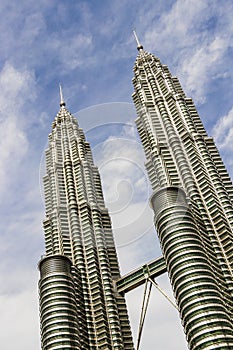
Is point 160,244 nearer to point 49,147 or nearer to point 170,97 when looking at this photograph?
point 170,97

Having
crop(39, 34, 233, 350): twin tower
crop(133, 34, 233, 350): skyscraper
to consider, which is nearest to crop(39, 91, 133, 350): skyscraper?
crop(39, 34, 233, 350): twin tower

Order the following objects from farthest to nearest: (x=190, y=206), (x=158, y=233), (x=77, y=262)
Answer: (x=77, y=262) < (x=190, y=206) < (x=158, y=233)

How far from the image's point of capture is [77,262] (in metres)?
146

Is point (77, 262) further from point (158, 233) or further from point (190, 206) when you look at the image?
point (190, 206)

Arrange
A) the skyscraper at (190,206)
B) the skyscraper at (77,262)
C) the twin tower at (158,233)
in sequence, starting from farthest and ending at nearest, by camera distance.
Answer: the skyscraper at (77,262) → the twin tower at (158,233) → the skyscraper at (190,206)

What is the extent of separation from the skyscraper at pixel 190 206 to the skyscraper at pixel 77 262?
2493cm

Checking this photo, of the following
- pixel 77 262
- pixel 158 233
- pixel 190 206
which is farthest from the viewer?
pixel 77 262

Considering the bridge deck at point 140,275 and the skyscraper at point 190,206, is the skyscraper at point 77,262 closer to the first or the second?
the bridge deck at point 140,275

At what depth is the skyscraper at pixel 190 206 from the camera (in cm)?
10500

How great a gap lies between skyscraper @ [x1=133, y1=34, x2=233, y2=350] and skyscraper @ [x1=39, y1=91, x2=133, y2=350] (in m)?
24.9

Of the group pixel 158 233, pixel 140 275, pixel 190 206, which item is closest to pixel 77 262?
pixel 140 275

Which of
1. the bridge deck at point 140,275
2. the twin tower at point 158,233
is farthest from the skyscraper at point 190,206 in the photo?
the bridge deck at point 140,275

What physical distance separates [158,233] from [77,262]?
33.3 m

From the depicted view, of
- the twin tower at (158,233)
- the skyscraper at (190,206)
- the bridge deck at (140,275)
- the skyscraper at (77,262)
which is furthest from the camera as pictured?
the bridge deck at (140,275)
